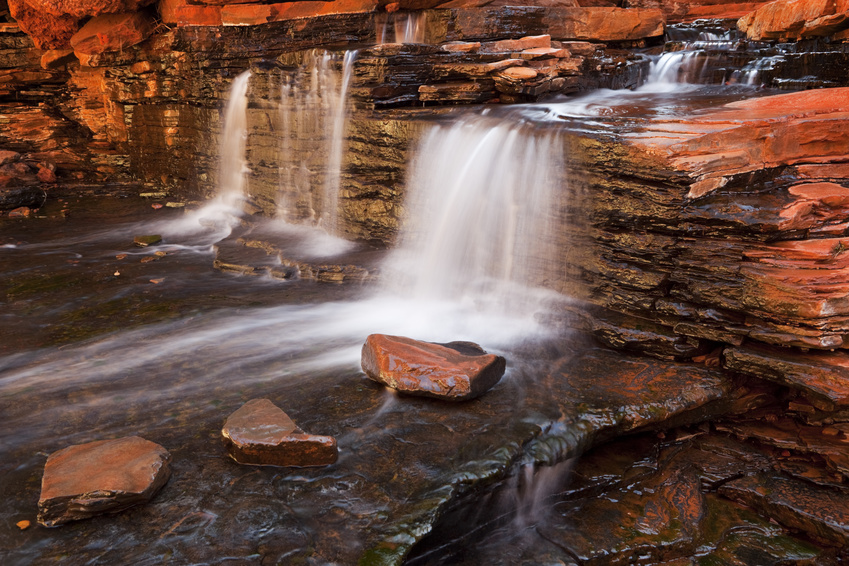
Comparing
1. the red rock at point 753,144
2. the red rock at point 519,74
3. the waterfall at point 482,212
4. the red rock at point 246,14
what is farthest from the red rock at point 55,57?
the red rock at point 753,144

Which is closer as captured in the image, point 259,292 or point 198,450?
point 198,450

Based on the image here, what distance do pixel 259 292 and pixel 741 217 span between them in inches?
200

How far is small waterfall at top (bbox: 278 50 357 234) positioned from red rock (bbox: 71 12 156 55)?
4698 mm

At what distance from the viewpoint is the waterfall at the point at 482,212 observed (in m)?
6.16

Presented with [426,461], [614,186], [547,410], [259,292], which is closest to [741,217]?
[614,186]

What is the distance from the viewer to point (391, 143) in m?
7.59

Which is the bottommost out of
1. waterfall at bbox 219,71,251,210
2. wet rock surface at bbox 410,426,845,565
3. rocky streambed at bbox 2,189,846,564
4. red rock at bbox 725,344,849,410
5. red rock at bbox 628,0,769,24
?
wet rock surface at bbox 410,426,845,565

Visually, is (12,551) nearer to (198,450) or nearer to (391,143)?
(198,450)

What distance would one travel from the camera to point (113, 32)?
1199 cm

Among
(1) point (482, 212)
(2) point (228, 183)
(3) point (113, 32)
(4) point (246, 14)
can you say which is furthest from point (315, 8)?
(1) point (482, 212)

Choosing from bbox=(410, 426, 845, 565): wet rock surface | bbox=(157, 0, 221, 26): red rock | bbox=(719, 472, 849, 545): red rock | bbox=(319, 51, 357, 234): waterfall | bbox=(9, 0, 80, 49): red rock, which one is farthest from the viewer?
bbox=(9, 0, 80, 49): red rock

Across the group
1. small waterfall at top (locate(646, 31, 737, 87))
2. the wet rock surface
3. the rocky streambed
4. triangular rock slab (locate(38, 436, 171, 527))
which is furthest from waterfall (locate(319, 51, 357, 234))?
the wet rock surface

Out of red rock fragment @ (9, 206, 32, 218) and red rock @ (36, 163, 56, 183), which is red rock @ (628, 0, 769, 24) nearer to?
red rock fragment @ (9, 206, 32, 218)

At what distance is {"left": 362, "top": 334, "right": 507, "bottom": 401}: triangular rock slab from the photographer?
15.1 ft
